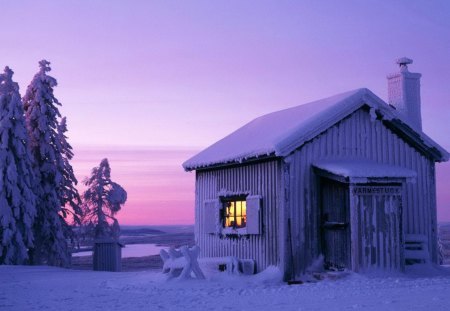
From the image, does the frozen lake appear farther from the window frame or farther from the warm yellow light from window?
the warm yellow light from window

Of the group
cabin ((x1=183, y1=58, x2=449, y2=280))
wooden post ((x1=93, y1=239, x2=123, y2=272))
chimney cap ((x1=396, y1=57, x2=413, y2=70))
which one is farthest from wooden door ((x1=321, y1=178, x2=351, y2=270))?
wooden post ((x1=93, y1=239, x2=123, y2=272))

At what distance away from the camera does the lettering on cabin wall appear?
16609 mm

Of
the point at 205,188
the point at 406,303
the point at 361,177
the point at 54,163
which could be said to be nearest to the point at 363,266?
the point at 361,177

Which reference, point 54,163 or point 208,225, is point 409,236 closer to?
point 208,225

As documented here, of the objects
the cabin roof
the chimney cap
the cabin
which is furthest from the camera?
the chimney cap

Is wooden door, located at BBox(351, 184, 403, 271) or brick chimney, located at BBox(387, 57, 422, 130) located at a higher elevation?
brick chimney, located at BBox(387, 57, 422, 130)

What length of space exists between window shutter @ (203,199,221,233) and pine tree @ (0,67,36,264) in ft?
36.8

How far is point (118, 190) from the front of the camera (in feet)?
133

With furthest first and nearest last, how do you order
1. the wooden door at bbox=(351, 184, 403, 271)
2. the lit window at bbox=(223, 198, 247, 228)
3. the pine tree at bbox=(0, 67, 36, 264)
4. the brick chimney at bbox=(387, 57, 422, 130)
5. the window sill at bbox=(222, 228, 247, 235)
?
the pine tree at bbox=(0, 67, 36, 264)
the brick chimney at bbox=(387, 57, 422, 130)
the lit window at bbox=(223, 198, 247, 228)
the window sill at bbox=(222, 228, 247, 235)
the wooden door at bbox=(351, 184, 403, 271)

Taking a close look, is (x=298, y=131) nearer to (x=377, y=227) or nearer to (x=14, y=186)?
(x=377, y=227)

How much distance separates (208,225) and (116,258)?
408 inches

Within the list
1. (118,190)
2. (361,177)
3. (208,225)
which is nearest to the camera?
(361,177)

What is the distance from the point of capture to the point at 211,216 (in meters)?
20.6

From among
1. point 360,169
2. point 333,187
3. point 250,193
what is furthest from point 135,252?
point 360,169
